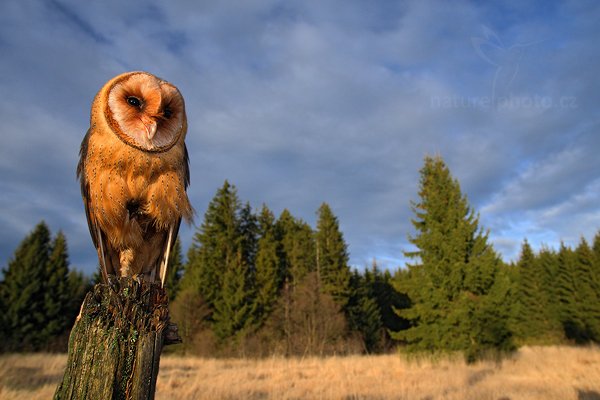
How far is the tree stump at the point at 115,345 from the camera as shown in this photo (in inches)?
89.8

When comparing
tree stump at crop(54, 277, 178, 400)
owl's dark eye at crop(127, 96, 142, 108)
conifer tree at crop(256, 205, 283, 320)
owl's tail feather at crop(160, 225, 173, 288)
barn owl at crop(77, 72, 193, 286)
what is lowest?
tree stump at crop(54, 277, 178, 400)

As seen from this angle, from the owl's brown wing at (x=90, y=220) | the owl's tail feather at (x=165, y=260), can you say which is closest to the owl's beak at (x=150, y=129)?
the owl's brown wing at (x=90, y=220)

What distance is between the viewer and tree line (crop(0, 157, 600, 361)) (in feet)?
56.3

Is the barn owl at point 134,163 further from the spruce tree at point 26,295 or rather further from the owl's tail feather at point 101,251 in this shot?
the spruce tree at point 26,295

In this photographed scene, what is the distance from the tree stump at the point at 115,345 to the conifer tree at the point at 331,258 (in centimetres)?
2682

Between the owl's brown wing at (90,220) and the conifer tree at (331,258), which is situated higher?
the conifer tree at (331,258)

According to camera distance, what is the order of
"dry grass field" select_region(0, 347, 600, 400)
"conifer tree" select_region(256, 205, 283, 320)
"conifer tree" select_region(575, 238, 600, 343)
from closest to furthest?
1. "dry grass field" select_region(0, 347, 600, 400)
2. "conifer tree" select_region(256, 205, 283, 320)
3. "conifer tree" select_region(575, 238, 600, 343)

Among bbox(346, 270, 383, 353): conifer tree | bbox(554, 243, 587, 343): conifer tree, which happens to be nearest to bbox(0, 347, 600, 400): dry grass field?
bbox(346, 270, 383, 353): conifer tree

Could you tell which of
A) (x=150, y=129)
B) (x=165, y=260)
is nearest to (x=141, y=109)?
(x=150, y=129)

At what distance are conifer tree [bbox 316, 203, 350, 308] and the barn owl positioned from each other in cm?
2576

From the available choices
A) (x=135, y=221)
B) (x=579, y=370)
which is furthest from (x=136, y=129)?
(x=579, y=370)

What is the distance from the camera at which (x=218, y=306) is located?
94.1ft

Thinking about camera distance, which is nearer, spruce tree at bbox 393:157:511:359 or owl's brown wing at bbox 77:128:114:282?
owl's brown wing at bbox 77:128:114:282

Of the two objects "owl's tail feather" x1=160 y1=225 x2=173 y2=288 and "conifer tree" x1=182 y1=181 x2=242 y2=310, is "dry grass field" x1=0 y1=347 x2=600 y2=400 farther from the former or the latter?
"conifer tree" x1=182 y1=181 x2=242 y2=310
